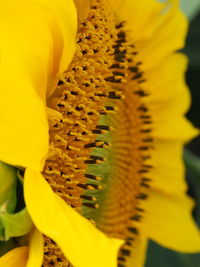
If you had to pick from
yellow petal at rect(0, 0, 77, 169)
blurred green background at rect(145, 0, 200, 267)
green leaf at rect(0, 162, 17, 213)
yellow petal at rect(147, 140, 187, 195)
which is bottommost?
blurred green background at rect(145, 0, 200, 267)

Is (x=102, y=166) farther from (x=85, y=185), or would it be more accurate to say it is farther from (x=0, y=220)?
(x=0, y=220)

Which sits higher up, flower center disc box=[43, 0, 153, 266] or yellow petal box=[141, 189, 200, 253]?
flower center disc box=[43, 0, 153, 266]

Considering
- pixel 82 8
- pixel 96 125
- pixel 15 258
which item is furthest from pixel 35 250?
pixel 82 8

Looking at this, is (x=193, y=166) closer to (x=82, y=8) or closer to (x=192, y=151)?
(x=192, y=151)

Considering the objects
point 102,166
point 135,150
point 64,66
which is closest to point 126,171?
point 135,150

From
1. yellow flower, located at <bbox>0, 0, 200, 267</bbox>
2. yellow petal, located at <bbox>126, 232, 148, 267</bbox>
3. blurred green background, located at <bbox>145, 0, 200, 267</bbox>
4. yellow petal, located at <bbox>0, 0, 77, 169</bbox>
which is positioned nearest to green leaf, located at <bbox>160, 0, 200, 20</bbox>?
blurred green background, located at <bbox>145, 0, 200, 267</bbox>

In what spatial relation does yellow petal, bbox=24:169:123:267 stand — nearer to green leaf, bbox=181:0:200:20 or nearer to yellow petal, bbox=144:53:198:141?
yellow petal, bbox=144:53:198:141
